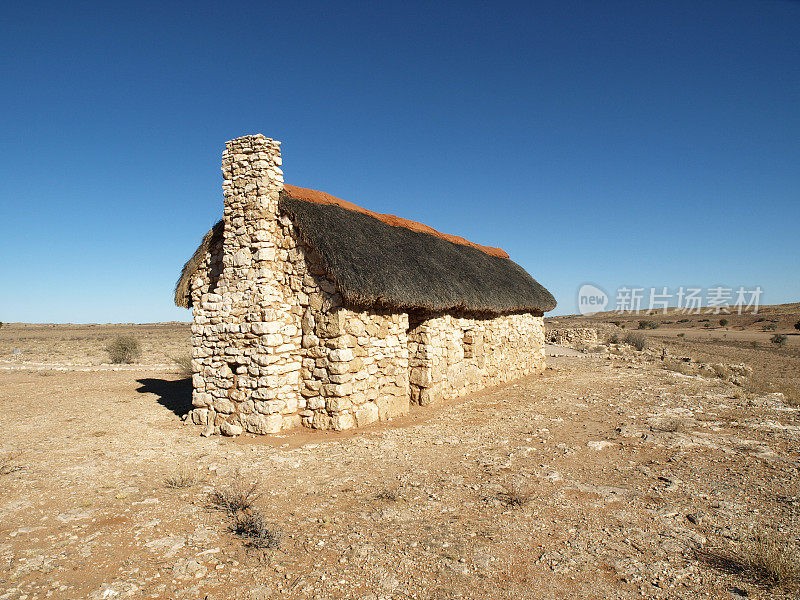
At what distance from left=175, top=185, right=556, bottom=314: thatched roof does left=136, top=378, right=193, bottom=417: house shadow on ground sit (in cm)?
223

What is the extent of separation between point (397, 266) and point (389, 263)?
0.25 meters

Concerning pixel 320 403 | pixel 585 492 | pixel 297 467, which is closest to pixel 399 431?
pixel 320 403

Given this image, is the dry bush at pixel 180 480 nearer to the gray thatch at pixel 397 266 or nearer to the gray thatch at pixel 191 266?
the gray thatch at pixel 397 266

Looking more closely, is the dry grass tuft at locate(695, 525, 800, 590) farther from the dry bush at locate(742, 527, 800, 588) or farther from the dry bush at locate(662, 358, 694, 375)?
the dry bush at locate(662, 358, 694, 375)

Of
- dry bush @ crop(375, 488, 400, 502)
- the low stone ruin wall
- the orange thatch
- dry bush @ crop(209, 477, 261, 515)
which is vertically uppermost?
the orange thatch

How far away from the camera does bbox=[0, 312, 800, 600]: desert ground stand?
3.45 metres

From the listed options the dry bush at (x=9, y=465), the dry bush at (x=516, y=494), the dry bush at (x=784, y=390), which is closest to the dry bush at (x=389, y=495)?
the dry bush at (x=516, y=494)

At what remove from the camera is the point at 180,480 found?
17.3 ft

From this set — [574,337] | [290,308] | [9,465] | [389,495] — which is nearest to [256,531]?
[389,495]

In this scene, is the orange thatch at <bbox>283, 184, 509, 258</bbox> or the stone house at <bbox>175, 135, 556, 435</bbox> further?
the orange thatch at <bbox>283, 184, 509, 258</bbox>

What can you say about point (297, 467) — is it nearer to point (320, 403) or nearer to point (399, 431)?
point (320, 403)

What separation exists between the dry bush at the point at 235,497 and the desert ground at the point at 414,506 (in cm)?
6

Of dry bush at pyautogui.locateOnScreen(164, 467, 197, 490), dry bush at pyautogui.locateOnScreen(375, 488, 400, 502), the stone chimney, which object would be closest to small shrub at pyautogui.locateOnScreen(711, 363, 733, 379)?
dry bush at pyautogui.locateOnScreen(375, 488, 400, 502)

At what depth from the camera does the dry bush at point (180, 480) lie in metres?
5.23
